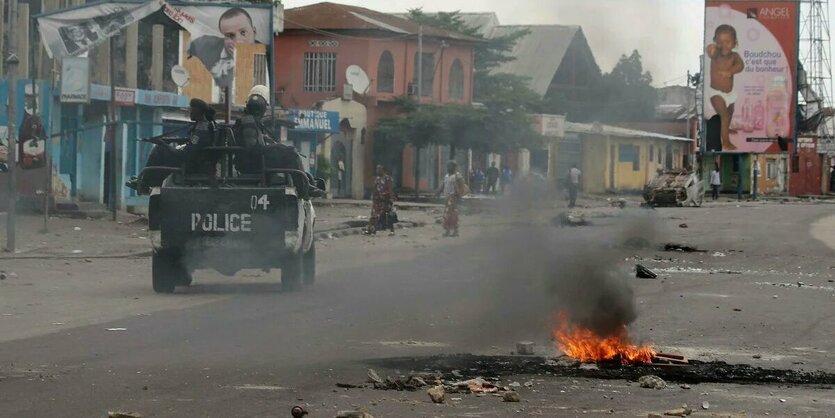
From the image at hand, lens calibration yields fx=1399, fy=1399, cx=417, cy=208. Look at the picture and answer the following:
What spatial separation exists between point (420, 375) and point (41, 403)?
2.66 m

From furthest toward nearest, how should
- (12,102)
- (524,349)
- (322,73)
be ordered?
(322,73), (12,102), (524,349)

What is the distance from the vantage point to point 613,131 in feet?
159

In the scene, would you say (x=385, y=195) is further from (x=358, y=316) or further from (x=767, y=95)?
(x=767, y=95)

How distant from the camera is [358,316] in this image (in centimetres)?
1413

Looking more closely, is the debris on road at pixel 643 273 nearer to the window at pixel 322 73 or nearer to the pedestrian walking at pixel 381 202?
the pedestrian walking at pixel 381 202

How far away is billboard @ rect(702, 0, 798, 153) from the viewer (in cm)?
6638

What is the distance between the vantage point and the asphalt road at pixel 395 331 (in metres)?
8.57

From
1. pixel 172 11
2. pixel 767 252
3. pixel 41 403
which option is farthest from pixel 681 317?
pixel 172 11

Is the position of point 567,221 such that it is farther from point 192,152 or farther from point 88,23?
point 88,23

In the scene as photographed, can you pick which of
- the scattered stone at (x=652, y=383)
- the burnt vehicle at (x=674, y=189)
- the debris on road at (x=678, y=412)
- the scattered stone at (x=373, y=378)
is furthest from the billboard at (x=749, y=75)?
the debris on road at (x=678, y=412)

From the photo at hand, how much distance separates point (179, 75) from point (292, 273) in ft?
74.5

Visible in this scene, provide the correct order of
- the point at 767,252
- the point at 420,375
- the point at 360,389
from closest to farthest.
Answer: the point at 360,389 < the point at 420,375 < the point at 767,252

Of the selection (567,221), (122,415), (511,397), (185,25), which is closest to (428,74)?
(185,25)

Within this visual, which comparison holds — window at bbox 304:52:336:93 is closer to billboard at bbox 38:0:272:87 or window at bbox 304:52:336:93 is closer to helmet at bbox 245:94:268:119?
billboard at bbox 38:0:272:87
